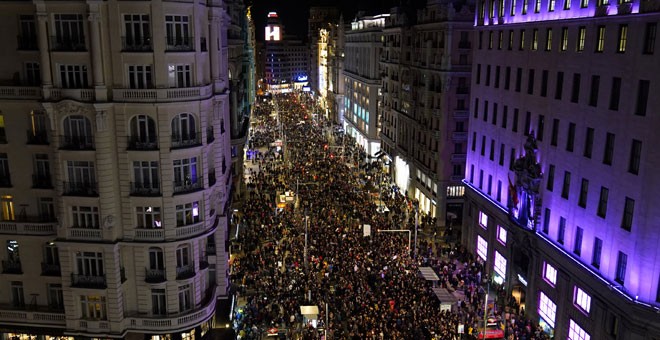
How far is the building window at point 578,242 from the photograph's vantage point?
38156 millimetres

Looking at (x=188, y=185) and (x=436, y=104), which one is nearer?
(x=188, y=185)

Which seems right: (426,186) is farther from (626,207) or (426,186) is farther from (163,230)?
(163,230)

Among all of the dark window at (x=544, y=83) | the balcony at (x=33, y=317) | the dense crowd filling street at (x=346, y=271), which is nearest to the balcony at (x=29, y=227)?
the balcony at (x=33, y=317)

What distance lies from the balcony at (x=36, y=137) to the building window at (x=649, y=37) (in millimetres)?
35898

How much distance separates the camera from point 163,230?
33.7 meters

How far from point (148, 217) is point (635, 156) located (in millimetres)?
29480

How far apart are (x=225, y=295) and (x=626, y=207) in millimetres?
27421

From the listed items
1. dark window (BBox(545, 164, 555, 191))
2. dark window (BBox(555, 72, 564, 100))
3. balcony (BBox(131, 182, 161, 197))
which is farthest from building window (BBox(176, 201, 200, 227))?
dark window (BBox(555, 72, 564, 100))

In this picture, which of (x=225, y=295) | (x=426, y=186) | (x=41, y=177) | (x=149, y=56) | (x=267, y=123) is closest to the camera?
(x=149, y=56)

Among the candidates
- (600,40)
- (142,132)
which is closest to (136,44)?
(142,132)

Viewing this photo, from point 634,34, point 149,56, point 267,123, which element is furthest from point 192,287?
point 267,123

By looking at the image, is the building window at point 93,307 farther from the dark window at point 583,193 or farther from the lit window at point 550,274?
the dark window at point 583,193

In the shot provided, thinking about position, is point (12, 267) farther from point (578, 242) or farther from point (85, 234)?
point (578, 242)

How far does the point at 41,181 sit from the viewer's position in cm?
3444
